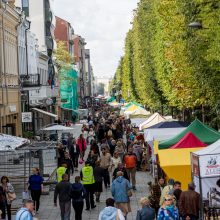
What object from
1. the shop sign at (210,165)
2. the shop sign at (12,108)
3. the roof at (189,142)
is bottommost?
the shop sign at (210,165)

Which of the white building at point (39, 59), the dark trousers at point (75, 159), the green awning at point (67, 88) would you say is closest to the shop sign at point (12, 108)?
the white building at point (39, 59)

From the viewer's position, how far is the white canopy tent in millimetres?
16719

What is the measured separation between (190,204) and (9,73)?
30620 millimetres

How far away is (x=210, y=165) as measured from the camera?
16750mm

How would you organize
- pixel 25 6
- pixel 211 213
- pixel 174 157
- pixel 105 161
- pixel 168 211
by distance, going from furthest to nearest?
pixel 25 6
pixel 105 161
pixel 174 157
pixel 211 213
pixel 168 211

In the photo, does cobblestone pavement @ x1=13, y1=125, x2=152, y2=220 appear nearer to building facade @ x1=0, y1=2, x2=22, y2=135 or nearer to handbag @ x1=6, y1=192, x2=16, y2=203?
handbag @ x1=6, y1=192, x2=16, y2=203

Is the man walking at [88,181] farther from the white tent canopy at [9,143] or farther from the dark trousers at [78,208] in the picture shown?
the white tent canopy at [9,143]

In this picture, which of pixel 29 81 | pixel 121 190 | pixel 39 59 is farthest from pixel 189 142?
pixel 39 59

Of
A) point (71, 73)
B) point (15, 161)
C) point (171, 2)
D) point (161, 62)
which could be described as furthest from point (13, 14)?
point (71, 73)

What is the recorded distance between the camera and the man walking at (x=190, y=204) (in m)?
16.5

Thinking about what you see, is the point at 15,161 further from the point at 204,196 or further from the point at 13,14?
the point at 13,14

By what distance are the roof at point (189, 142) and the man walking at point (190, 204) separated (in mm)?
4445

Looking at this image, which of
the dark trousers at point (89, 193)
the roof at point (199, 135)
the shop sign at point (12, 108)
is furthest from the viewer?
the shop sign at point (12, 108)

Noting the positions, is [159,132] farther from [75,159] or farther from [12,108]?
[12,108]
